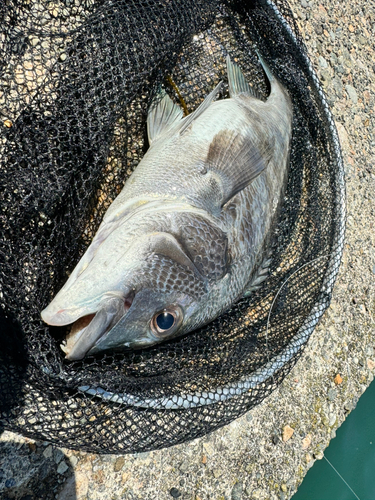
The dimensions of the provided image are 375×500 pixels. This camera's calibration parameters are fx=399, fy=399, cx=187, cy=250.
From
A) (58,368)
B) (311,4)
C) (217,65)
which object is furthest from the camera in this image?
(311,4)

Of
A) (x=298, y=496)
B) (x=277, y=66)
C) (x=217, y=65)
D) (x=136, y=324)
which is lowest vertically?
(x=298, y=496)

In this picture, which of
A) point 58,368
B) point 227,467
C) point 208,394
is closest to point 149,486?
point 227,467

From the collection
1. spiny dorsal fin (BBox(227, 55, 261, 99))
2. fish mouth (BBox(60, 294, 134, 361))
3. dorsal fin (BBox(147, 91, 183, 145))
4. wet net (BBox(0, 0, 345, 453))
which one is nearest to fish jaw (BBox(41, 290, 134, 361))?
fish mouth (BBox(60, 294, 134, 361))

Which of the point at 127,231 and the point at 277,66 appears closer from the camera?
the point at 127,231

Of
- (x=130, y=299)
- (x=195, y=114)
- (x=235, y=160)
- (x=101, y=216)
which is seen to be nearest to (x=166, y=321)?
(x=130, y=299)

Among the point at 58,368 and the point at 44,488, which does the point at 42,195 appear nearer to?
the point at 58,368

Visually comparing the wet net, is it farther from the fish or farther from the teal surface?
the teal surface
